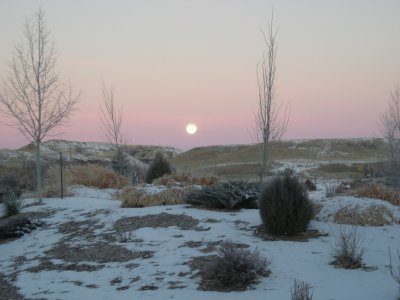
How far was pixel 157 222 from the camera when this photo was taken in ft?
30.0

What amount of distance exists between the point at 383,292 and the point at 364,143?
63023mm

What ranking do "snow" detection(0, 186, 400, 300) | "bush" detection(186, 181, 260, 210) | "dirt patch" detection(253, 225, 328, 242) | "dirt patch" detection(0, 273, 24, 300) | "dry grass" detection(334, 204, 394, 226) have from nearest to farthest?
1. "snow" detection(0, 186, 400, 300)
2. "dirt patch" detection(0, 273, 24, 300)
3. "dirt patch" detection(253, 225, 328, 242)
4. "dry grass" detection(334, 204, 394, 226)
5. "bush" detection(186, 181, 260, 210)

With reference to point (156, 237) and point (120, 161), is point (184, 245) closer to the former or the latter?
point (156, 237)

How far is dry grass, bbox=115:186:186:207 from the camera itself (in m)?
11.2

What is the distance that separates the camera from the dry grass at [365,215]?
8.34 metres

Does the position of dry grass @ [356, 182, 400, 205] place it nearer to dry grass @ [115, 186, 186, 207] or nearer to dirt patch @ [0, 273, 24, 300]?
dry grass @ [115, 186, 186, 207]

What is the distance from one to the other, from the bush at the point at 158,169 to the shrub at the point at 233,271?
8894 mm

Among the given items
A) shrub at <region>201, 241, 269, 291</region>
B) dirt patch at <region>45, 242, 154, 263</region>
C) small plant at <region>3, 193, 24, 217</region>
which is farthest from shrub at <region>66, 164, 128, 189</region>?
shrub at <region>201, 241, 269, 291</region>

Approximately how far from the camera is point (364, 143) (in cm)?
6494

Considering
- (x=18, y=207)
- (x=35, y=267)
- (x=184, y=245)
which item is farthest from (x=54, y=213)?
(x=184, y=245)

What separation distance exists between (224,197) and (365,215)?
9.49 ft

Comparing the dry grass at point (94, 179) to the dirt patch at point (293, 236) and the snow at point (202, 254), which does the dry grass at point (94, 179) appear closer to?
the snow at point (202, 254)

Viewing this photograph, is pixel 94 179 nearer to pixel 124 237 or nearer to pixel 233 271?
pixel 124 237

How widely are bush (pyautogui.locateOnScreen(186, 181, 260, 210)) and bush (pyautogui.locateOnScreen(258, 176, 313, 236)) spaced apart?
1.93 metres
